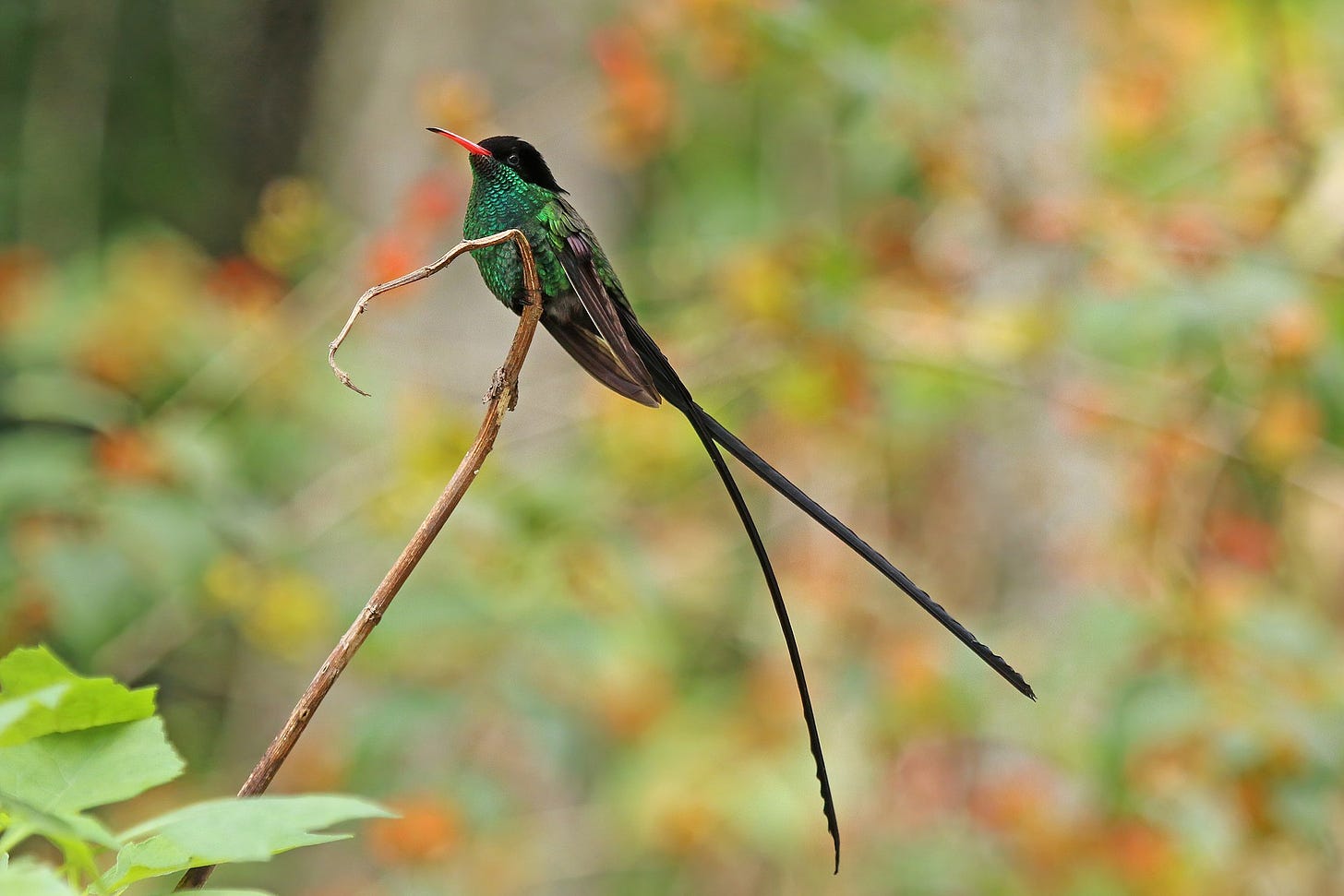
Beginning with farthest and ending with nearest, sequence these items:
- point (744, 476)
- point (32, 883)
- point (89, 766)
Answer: point (744, 476) < point (89, 766) < point (32, 883)

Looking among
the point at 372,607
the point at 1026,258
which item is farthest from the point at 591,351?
the point at 1026,258

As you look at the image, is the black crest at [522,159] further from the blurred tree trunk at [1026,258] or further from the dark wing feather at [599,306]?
the blurred tree trunk at [1026,258]

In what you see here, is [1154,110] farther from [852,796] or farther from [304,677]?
[304,677]

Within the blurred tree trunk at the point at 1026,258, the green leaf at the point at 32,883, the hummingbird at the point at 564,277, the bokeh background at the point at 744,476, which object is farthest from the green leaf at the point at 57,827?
the blurred tree trunk at the point at 1026,258

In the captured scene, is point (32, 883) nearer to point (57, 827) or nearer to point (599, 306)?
point (57, 827)

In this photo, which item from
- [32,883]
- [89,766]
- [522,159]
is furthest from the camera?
[522,159]

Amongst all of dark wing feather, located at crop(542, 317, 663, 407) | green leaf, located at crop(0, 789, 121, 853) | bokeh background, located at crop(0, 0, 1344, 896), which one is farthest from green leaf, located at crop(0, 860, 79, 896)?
bokeh background, located at crop(0, 0, 1344, 896)

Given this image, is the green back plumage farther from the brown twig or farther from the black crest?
the brown twig
